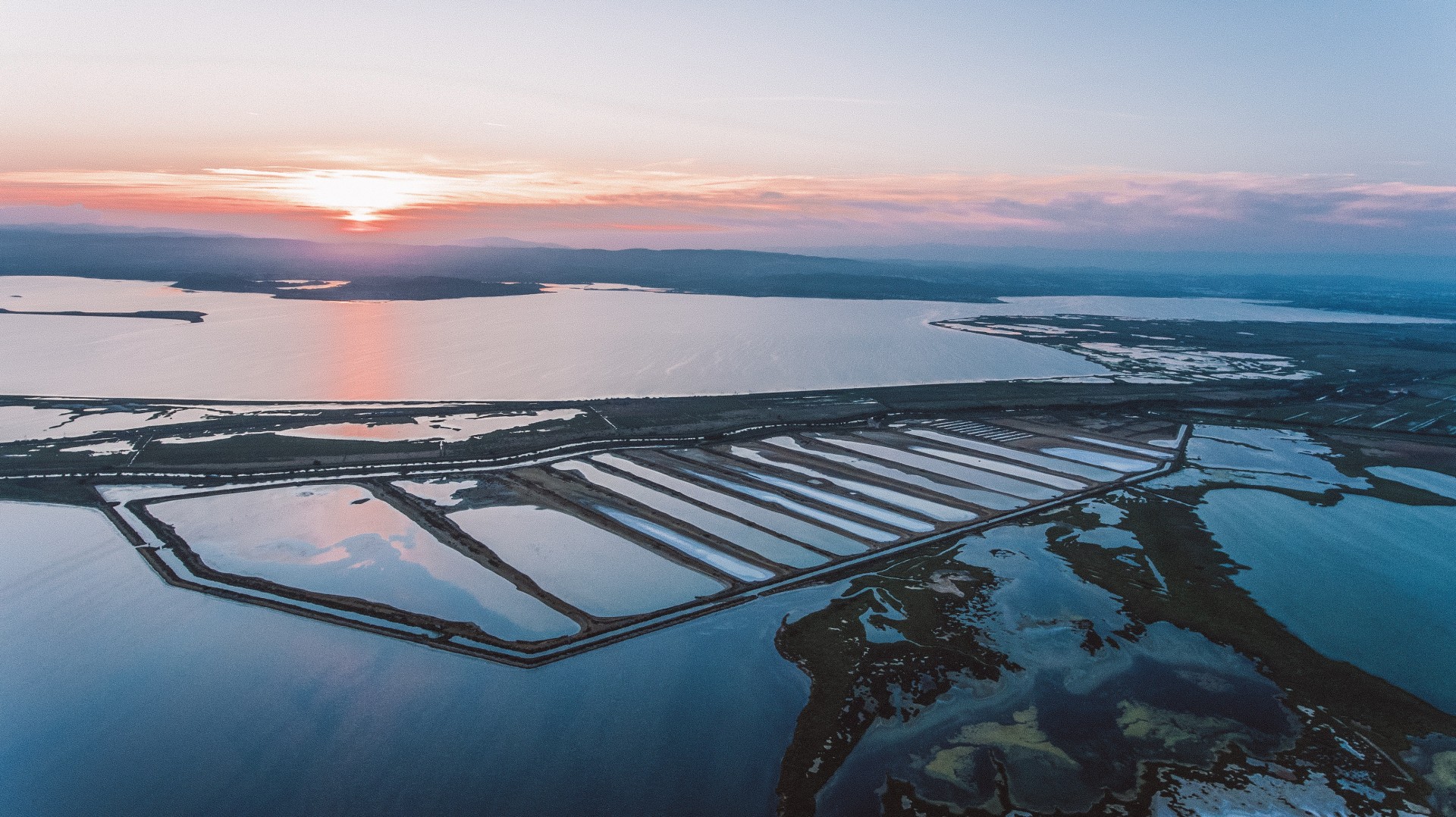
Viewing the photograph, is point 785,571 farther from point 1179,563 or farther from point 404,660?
point 1179,563

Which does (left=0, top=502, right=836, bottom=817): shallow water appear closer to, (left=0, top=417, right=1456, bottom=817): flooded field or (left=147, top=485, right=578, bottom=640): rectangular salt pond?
(left=0, top=417, right=1456, bottom=817): flooded field

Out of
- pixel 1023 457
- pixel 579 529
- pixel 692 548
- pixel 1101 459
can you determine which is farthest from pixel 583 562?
pixel 1101 459

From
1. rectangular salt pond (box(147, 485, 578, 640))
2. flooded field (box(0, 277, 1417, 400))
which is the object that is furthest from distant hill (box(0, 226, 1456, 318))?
rectangular salt pond (box(147, 485, 578, 640))

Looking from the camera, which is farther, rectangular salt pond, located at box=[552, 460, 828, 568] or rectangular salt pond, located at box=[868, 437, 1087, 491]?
rectangular salt pond, located at box=[868, 437, 1087, 491]

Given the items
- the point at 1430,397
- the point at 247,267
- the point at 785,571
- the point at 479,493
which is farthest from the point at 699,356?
the point at 247,267

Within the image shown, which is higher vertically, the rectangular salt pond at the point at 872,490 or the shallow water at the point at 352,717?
the rectangular salt pond at the point at 872,490

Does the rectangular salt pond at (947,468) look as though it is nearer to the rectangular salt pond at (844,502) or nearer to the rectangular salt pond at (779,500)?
the rectangular salt pond at (844,502)

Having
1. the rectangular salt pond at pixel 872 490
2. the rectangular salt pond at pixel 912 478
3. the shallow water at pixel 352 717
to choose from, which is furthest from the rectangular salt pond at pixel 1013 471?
the shallow water at pixel 352 717
